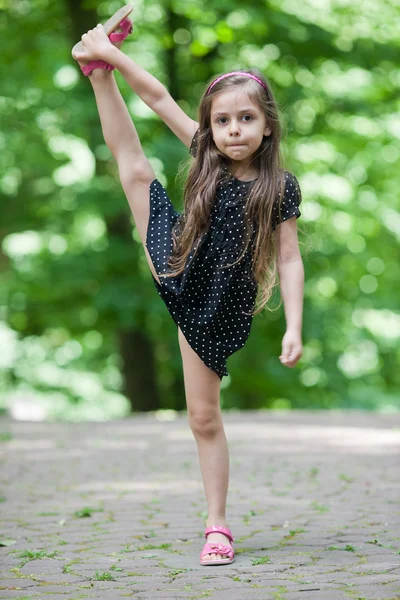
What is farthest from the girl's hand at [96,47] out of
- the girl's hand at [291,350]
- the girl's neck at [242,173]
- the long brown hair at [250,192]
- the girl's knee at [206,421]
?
the girl's knee at [206,421]

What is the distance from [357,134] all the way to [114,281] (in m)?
4.14

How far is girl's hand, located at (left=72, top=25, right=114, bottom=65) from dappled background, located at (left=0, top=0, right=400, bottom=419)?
21.2ft

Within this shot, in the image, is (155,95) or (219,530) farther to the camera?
(155,95)

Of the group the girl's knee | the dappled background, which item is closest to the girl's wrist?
the girl's knee

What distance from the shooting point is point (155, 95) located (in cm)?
377

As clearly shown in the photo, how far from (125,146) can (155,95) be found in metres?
0.25

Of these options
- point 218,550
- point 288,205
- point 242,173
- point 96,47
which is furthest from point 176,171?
point 218,550

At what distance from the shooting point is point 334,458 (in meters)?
6.54

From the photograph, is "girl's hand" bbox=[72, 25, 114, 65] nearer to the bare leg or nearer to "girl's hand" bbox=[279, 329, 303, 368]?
the bare leg

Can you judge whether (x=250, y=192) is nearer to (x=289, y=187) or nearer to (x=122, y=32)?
(x=289, y=187)

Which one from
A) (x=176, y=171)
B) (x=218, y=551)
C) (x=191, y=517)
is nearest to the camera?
(x=218, y=551)

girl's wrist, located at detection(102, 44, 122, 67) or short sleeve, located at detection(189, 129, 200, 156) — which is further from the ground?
girl's wrist, located at detection(102, 44, 122, 67)

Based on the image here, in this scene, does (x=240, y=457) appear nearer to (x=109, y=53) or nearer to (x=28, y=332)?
(x=109, y=53)

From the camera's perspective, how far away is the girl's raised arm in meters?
3.72
